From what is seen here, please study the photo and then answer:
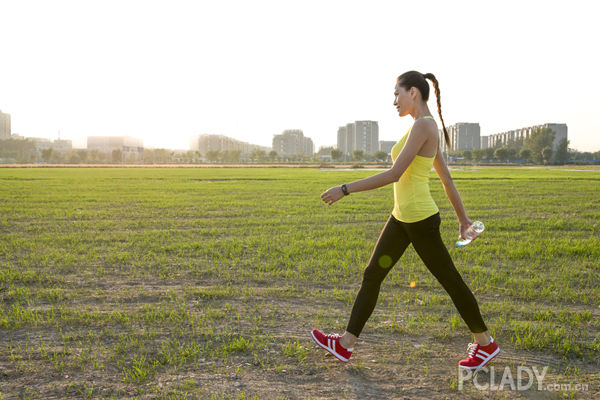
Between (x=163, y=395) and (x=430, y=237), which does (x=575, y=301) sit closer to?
(x=430, y=237)

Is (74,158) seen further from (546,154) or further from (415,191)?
(415,191)

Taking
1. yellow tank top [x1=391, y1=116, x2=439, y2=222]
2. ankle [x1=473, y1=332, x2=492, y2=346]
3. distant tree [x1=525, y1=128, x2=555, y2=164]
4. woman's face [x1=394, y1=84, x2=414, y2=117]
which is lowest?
ankle [x1=473, y1=332, x2=492, y2=346]

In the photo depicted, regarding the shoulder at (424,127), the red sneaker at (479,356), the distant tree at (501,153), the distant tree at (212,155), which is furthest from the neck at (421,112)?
the distant tree at (212,155)

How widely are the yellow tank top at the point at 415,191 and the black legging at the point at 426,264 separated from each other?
63 mm

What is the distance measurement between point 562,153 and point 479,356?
468 feet

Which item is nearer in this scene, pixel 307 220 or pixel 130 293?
pixel 130 293

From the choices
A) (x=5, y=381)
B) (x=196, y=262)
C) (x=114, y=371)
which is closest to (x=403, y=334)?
(x=114, y=371)

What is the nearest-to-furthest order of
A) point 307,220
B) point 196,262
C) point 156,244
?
point 196,262 < point 156,244 < point 307,220

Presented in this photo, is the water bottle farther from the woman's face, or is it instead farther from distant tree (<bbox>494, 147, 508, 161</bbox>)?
distant tree (<bbox>494, 147, 508, 161</bbox>)

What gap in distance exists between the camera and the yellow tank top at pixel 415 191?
11.3 ft

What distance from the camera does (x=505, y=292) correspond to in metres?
5.86

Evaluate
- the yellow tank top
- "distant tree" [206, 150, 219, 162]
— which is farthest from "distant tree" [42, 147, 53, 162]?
the yellow tank top

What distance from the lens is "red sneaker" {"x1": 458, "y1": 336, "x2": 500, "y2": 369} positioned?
368 cm

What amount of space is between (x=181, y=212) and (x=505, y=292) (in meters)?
11.2
